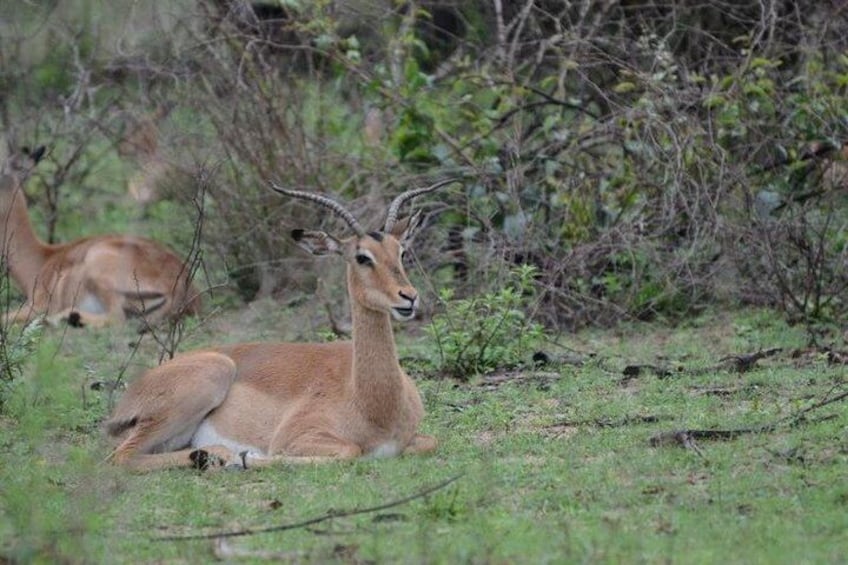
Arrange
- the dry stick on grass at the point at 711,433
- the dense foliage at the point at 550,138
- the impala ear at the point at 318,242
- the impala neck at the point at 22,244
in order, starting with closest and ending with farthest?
the dry stick on grass at the point at 711,433 → the impala ear at the point at 318,242 → the dense foliage at the point at 550,138 → the impala neck at the point at 22,244

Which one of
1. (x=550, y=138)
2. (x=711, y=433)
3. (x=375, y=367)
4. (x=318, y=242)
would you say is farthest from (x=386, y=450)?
(x=550, y=138)

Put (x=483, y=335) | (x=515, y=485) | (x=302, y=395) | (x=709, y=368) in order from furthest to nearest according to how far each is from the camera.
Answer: (x=483, y=335) < (x=709, y=368) < (x=302, y=395) < (x=515, y=485)

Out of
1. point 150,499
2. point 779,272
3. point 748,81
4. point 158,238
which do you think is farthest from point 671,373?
point 158,238

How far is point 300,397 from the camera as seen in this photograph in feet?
27.8

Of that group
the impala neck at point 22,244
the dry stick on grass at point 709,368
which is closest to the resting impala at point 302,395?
the dry stick on grass at point 709,368

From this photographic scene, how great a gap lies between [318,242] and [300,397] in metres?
0.83

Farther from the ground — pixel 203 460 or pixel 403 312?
pixel 403 312

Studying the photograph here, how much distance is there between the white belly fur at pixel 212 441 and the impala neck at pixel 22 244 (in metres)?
5.90

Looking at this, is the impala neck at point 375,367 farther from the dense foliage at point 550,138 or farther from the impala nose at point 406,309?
the dense foliage at point 550,138

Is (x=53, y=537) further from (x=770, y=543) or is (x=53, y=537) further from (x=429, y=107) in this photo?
(x=429, y=107)

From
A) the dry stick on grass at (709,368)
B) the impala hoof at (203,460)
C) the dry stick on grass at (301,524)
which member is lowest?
the dry stick on grass at (709,368)

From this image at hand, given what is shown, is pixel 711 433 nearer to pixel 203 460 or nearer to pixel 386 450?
pixel 386 450

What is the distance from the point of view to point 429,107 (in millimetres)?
12547

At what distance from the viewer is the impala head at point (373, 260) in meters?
8.10
